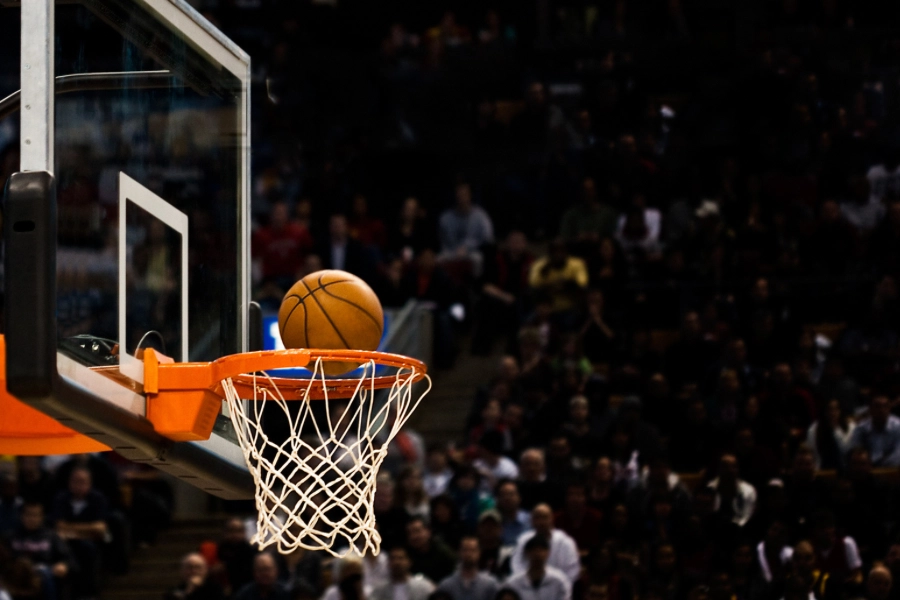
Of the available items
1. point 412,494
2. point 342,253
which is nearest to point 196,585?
point 412,494

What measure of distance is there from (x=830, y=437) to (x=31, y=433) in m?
5.94

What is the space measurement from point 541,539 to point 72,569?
2908mm

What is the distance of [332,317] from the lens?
4.52 meters

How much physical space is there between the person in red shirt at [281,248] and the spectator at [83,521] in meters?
2.35

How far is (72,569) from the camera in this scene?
30.3ft

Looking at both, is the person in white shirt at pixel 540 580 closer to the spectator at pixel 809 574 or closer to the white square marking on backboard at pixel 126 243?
the spectator at pixel 809 574

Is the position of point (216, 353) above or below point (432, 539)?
above

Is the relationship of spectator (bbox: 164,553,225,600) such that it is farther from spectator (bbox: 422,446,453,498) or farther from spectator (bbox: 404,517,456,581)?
spectator (bbox: 422,446,453,498)

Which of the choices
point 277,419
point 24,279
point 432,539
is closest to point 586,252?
point 432,539

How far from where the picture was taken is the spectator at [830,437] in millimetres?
9195

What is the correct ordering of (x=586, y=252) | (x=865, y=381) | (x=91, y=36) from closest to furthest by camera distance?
(x=91, y=36) < (x=865, y=381) < (x=586, y=252)

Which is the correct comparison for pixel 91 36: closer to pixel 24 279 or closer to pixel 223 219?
pixel 223 219

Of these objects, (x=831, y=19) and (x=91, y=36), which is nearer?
(x=91, y=36)

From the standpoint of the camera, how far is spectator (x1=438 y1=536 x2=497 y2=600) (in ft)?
27.6
